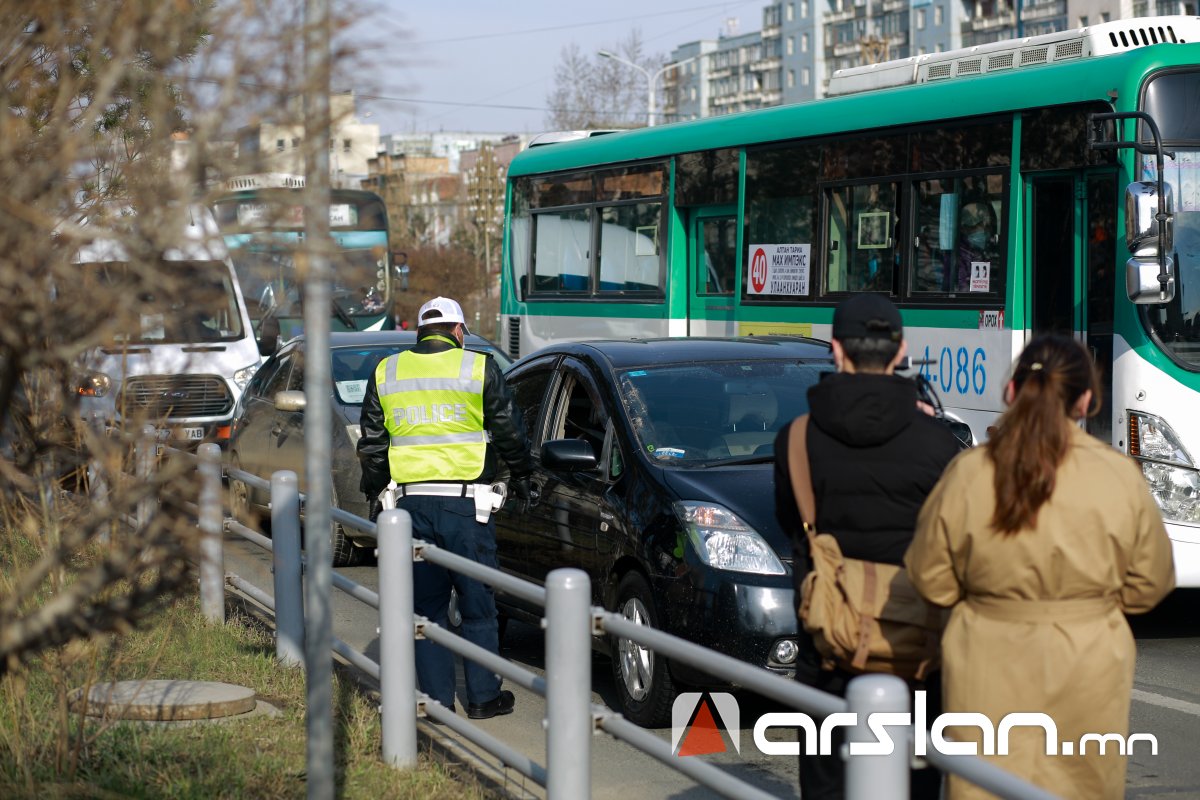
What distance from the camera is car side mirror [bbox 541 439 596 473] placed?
7477mm

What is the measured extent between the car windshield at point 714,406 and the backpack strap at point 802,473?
298 centimetres

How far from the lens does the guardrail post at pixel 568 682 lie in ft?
16.0

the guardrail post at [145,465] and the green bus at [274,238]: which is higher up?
the green bus at [274,238]

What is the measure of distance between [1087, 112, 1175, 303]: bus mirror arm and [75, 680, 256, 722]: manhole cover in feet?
18.5

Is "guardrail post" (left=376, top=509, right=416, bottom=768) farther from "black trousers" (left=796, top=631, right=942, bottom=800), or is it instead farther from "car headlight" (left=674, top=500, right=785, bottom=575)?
"black trousers" (left=796, top=631, right=942, bottom=800)

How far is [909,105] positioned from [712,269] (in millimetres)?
3165

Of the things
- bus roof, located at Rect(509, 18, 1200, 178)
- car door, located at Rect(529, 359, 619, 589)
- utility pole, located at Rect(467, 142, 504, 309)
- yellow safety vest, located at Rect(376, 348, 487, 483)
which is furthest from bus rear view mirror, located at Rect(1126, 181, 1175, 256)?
utility pole, located at Rect(467, 142, 504, 309)

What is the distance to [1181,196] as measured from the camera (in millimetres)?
10180

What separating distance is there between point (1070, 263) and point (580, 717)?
6.70 m

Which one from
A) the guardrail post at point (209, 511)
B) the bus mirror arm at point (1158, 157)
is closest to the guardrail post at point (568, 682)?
the guardrail post at point (209, 511)

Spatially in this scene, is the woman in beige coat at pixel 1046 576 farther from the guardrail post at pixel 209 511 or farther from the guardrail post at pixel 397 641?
the guardrail post at pixel 397 641

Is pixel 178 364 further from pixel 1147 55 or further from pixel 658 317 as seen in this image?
pixel 658 317

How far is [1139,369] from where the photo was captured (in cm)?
988

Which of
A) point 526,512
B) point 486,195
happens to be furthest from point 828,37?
point 526,512
